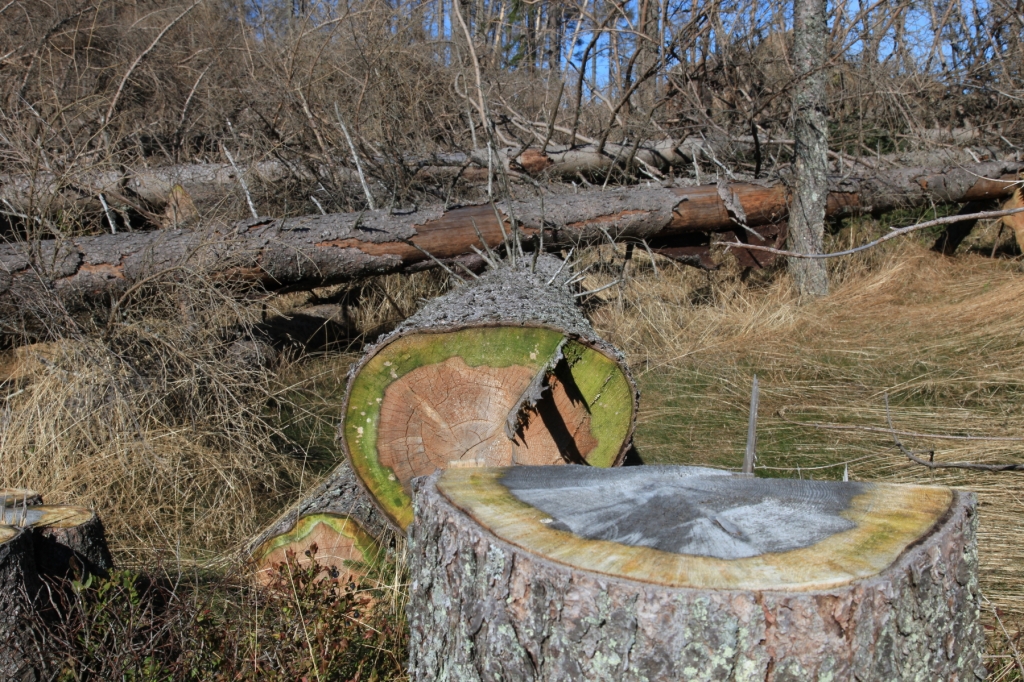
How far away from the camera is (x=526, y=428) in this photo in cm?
315

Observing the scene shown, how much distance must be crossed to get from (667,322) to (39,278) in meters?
4.00

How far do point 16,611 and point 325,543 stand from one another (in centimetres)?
104

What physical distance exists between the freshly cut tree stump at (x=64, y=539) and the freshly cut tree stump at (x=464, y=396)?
2.85 feet

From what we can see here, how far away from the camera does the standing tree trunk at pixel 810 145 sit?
6.26 m

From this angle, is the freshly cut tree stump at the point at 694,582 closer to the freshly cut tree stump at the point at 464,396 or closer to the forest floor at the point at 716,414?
the forest floor at the point at 716,414

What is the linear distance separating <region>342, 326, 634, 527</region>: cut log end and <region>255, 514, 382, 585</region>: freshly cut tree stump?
144mm

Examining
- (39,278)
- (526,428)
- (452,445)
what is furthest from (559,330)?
(39,278)

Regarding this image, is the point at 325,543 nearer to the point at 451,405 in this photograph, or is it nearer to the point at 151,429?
the point at 451,405

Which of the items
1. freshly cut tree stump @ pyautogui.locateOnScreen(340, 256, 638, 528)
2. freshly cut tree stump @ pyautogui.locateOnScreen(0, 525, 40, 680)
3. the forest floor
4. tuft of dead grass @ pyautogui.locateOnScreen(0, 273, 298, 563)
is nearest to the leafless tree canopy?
the forest floor

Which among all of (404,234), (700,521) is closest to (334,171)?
(404,234)

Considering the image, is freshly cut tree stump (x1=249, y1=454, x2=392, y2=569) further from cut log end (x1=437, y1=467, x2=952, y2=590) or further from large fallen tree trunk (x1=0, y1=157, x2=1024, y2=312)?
large fallen tree trunk (x1=0, y1=157, x2=1024, y2=312)

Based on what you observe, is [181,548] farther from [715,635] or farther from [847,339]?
[847,339]

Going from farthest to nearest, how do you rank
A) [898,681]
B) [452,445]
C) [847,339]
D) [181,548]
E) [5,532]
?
[847,339] < [181,548] < [452,445] < [5,532] < [898,681]

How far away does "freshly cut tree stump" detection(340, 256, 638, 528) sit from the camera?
310 centimetres
